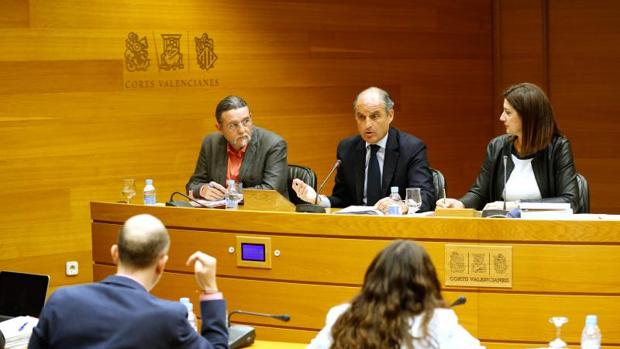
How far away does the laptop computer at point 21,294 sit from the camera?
4898 millimetres

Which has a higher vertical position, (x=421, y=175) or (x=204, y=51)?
(x=204, y=51)

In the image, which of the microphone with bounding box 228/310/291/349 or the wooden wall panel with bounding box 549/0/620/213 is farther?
the wooden wall panel with bounding box 549/0/620/213

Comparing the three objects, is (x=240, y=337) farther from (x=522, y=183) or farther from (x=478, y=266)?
(x=522, y=183)

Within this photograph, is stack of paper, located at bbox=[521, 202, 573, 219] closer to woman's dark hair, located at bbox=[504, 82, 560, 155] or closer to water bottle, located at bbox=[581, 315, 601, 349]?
woman's dark hair, located at bbox=[504, 82, 560, 155]

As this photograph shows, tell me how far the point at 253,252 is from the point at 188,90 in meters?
2.80

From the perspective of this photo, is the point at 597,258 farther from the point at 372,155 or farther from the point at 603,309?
the point at 372,155

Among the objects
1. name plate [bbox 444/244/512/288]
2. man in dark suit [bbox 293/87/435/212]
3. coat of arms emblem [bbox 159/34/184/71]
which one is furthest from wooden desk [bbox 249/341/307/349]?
coat of arms emblem [bbox 159/34/184/71]

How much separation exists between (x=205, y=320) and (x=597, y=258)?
7.12 feet

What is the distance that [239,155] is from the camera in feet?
21.5

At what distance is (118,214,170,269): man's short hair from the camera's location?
338 centimetres

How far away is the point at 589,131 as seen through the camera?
29.0ft

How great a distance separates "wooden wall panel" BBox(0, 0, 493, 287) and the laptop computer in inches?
88.3

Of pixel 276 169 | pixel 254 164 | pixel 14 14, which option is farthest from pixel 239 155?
pixel 14 14

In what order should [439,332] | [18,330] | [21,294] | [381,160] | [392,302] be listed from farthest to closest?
[381,160] < [21,294] < [18,330] < [439,332] < [392,302]
